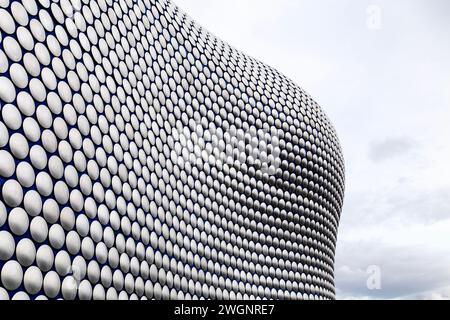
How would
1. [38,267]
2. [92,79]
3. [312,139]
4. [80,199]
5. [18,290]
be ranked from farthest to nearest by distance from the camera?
[312,139] < [92,79] < [80,199] < [38,267] < [18,290]

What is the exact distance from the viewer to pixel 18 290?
8.45m

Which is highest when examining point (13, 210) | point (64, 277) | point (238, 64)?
point (238, 64)

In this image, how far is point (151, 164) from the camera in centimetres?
1623

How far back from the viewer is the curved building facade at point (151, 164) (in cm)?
936

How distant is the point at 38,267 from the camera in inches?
357

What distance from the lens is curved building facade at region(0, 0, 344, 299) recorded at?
936 centimetres

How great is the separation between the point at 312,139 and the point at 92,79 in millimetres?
20184
